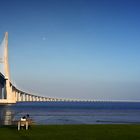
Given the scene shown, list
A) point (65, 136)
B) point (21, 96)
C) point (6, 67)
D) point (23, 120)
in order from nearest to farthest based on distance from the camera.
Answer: point (65, 136) → point (23, 120) → point (6, 67) → point (21, 96)

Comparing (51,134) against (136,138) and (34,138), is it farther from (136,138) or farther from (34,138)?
(136,138)

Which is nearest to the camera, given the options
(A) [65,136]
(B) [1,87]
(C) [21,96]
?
(A) [65,136]

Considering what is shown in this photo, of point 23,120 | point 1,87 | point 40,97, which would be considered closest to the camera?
point 23,120

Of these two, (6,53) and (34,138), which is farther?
(6,53)

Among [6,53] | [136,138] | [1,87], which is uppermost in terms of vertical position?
[6,53]

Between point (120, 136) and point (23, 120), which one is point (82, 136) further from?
point (23, 120)

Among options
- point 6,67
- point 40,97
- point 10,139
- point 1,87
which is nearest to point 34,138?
point 10,139

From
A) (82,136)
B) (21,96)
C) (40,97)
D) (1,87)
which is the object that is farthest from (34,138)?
(40,97)

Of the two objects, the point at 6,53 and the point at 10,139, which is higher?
the point at 6,53

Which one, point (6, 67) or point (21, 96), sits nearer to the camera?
point (6, 67)
